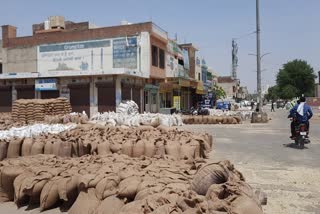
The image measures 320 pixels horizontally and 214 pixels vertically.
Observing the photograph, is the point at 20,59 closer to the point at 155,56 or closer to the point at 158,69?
the point at 155,56

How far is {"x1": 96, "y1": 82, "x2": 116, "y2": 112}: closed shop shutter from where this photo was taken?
25922mm

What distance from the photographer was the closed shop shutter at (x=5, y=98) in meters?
29.6

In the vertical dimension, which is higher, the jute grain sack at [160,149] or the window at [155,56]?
the window at [155,56]

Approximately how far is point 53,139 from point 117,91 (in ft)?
56.9

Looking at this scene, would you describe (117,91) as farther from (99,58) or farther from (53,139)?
(53,139)

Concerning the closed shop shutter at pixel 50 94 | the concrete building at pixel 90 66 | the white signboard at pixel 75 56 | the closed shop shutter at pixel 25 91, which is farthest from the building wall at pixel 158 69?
the closed shop shutter at pixel 25 91

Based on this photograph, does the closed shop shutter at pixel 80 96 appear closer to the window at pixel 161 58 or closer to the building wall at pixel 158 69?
the building wall at pixel 158 69

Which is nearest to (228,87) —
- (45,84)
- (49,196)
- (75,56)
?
(75,56)

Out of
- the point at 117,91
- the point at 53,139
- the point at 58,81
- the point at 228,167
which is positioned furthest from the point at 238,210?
the point at 58,81

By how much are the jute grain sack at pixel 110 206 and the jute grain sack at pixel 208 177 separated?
914 millimetres

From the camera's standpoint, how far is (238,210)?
11.2 feet

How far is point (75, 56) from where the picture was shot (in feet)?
103

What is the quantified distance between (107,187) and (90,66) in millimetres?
26716

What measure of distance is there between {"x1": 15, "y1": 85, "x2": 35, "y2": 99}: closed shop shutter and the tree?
5477cm
